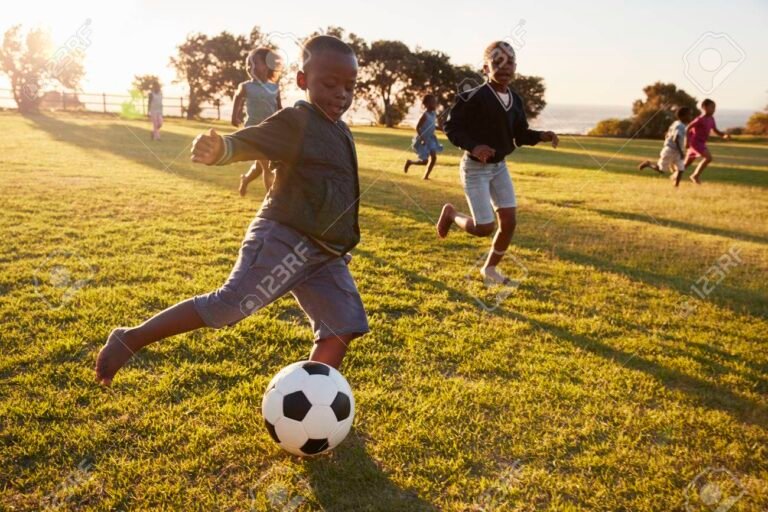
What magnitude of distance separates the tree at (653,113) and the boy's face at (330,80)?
4297 centimetres

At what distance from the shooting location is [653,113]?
41469mm

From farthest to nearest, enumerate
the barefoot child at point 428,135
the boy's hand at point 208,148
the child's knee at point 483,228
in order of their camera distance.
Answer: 1. the barefoot child at point 428,135
2. the child's knee at point 483,228
3. the boy's hand at point 208,148

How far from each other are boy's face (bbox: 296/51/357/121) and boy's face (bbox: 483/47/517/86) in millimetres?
2411

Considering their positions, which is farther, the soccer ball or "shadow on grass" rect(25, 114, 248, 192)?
"shadow on grass" rect(25, 114, 248, 192)

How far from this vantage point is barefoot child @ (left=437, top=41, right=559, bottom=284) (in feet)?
15.4

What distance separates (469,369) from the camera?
342 cm

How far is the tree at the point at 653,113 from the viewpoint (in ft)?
133

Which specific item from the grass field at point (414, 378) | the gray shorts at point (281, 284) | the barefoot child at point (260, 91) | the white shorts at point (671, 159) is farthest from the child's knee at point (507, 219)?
the white shorts at point (671, 159)

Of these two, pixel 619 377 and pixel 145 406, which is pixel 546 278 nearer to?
pixel 619 377

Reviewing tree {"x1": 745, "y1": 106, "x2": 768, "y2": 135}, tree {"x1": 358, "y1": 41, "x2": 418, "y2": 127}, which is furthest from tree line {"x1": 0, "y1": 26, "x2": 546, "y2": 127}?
tree {"x1": 745, "y1": 106, "x2": 768, "y2": 135}

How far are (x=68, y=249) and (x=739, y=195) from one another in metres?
13.2

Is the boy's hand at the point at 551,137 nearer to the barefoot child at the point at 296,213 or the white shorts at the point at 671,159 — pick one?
the barefoot child at the point at 296,213

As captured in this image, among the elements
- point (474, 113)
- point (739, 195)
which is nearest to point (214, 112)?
point (739, 195)

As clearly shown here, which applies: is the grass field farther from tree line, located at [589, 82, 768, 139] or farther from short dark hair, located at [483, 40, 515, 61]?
tree line, located at [589, 82, 768, 139]
